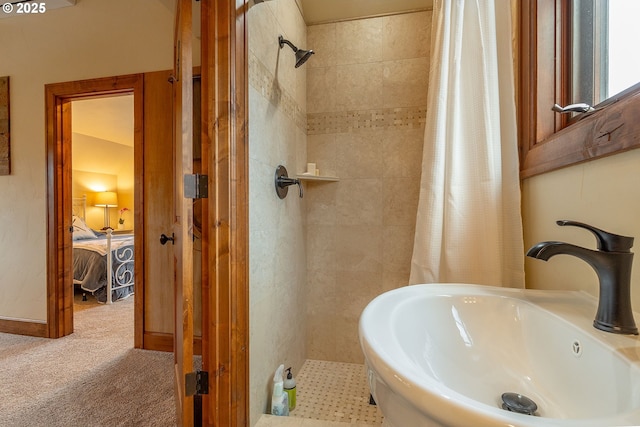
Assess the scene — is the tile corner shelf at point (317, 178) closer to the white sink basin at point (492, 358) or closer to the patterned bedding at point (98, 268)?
the white sink basin at point (492, 358)

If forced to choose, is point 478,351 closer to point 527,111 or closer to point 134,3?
point 527,111

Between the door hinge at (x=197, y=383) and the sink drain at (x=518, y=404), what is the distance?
974 mm

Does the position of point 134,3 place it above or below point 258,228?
above

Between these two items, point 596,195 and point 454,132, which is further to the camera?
point 454,132

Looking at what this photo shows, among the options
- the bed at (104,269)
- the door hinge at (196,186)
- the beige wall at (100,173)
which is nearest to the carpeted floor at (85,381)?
the bed at (104,269)

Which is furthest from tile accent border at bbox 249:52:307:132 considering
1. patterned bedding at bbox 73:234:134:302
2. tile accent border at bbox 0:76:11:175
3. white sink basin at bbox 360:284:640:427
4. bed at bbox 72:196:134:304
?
patterned bedding at bbox 73:234:134:302

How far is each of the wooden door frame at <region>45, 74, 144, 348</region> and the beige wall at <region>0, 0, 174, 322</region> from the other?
0.07m

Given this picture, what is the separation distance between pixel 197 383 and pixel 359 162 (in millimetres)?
1476

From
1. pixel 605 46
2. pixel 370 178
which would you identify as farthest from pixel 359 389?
pixel 605 46

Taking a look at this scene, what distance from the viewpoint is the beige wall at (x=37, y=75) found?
7.09 feet

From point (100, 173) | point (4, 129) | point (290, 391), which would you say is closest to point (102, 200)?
point (100, 173)

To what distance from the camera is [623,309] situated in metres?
0.55

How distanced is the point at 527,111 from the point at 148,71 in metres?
2.36

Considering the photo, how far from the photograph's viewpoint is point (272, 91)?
1.47m
